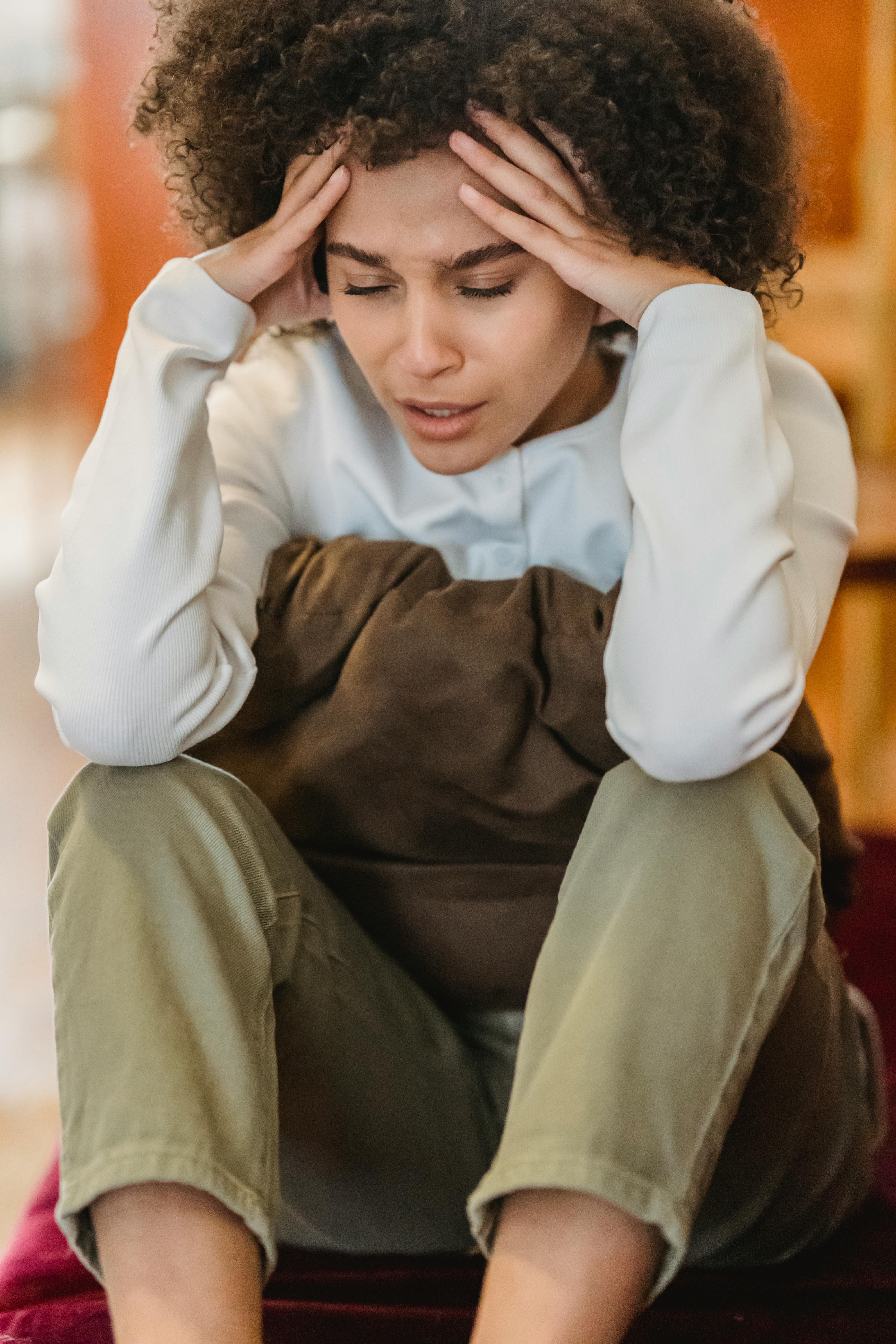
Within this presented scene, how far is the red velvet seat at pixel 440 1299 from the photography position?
35.4 inches

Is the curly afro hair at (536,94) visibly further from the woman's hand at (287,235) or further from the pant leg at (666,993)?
the pant leg at (666,993)

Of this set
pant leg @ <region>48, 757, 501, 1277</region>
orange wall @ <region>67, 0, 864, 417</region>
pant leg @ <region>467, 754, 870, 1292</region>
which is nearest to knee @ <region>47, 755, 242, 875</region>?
pant leg @ <region>48, 757, 501, 1277</region>

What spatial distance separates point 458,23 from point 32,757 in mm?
1988

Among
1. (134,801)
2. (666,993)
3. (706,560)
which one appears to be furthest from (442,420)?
(666,993)

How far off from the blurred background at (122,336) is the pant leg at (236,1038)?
22.4 inches

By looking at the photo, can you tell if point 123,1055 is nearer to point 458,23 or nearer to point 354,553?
point 354,553

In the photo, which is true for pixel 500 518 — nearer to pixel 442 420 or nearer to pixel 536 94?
pixel 442 420

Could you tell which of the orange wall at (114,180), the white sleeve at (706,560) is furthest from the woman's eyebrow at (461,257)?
the orange wall at (114,180)

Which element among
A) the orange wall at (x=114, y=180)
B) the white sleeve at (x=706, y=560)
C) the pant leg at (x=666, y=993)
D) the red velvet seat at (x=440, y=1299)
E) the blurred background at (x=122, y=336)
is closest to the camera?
the pant leg at (x=666, y=993)

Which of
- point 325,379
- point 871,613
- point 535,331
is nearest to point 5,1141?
point 325,379

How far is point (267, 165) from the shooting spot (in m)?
1.02

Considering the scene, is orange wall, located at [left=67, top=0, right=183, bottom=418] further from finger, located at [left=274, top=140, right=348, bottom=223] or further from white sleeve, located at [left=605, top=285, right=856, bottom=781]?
white sleeve, located at [left=605, top=285, right=856, bottom=781]

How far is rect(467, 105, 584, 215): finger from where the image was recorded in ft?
3.01

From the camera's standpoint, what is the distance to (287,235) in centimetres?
96
